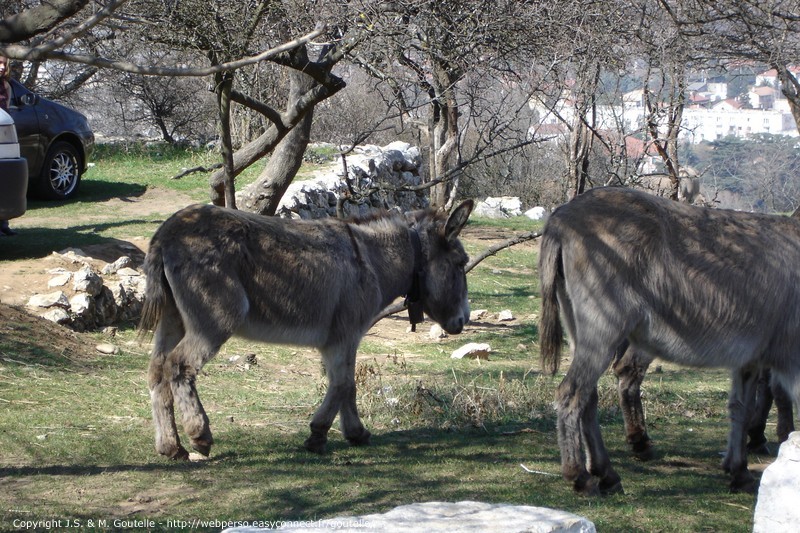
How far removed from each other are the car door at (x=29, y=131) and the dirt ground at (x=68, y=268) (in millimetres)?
920

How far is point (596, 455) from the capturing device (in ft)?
17.8

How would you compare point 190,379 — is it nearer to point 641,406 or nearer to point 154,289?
point 154,289

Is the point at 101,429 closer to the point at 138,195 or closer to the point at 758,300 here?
the point at 758,300

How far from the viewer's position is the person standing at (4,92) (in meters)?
11.9

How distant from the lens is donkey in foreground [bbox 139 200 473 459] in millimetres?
5613

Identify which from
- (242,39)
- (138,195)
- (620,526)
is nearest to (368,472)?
(620,526)

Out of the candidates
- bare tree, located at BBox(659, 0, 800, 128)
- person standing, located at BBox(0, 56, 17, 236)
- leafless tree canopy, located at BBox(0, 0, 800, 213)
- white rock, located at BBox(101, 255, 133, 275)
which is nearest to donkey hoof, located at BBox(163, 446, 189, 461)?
leafless tree canopy, located at BBox(0, 0, 800, 213)

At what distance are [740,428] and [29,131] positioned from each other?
12262 mm

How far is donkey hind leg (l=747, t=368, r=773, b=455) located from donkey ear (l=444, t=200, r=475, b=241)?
7.97 ft

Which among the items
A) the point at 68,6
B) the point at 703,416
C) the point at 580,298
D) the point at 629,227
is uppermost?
the point at 68,6

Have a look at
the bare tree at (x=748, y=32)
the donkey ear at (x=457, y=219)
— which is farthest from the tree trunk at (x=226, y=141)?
the bare tree at (x=748, y=32)

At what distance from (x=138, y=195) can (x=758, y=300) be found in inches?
529

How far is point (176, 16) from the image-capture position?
802 cm

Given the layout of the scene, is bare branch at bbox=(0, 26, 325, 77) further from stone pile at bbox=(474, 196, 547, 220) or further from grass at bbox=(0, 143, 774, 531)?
stone pile at bbox=(474, 196, 547, 220)
